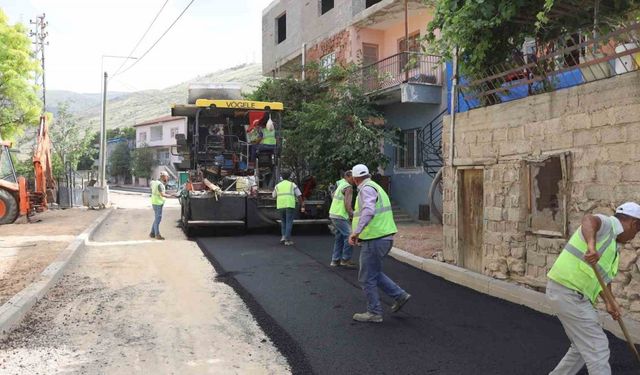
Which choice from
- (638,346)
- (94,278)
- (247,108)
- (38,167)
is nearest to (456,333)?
(638,346)

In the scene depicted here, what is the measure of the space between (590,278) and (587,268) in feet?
0.21

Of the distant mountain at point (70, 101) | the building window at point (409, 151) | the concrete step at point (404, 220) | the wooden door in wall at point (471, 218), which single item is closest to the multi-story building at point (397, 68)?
the building window at point (409, 151)

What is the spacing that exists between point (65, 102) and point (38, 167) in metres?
17.0

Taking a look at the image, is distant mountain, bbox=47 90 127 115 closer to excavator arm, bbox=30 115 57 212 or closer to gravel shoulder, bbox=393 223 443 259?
excavator arm, bbox=30 115 57 212

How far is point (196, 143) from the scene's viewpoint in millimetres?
12953

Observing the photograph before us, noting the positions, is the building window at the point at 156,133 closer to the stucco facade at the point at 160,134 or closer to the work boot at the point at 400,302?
the stucco facade at the point at 160,134

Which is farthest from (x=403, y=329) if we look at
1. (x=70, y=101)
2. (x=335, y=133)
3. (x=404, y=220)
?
(x=70, y=101)

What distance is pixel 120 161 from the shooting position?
63781mm

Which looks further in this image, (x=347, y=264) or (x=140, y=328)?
(x=347, y=264)

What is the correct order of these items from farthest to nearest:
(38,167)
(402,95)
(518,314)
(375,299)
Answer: (38,167) → (402,95) → (518,314) → (375,299)

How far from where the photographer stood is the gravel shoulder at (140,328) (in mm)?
4461

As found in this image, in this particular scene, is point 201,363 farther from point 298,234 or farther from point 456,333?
point 298,234

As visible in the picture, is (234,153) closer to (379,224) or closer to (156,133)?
(379,224)

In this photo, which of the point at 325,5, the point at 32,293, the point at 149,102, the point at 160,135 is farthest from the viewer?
the point at 149,102
